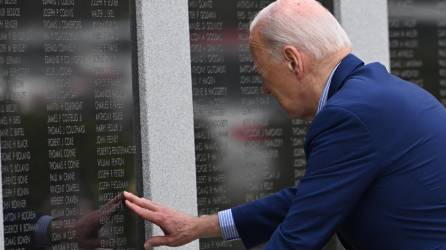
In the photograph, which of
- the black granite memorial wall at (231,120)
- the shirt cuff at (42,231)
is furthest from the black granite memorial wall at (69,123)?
the black granite memorial wall at (231,120)

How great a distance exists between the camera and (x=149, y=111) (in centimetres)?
591

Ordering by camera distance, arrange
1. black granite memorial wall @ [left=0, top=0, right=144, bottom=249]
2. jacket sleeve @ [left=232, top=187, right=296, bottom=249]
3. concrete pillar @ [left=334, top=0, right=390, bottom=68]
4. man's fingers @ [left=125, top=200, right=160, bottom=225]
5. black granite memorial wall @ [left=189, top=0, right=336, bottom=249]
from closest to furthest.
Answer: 1. man's fingers @ [left=125, top=200, right=160, bottom=225]
2. jacket sleeve @ [left=232, top=187, right=296, bottom=249]
3. black granite memorial wall @ [left=0, top=0, right=144, bottom=249]
4. black granite memorial wall @ [left=189, top=0, right=336, bottom=249]
5. concrete pillar @ [left=334, top=0, right=390, bottom=68]

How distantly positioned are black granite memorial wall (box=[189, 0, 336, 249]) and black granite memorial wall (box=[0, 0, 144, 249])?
517mm

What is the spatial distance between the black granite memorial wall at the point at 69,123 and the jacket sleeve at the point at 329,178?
118 inches

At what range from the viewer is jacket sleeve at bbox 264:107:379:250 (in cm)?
261

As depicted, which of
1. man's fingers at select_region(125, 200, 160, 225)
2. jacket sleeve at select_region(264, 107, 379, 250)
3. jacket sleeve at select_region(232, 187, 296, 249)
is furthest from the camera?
jacket sleeve at select_region(232, 187, 296, 249)

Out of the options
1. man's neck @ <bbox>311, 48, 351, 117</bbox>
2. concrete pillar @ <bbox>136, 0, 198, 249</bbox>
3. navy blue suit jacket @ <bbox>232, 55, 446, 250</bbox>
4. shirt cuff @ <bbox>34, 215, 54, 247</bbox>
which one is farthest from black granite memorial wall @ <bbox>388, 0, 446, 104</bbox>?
navy blue suit jacket @ <bbox>232, 55, 446, 250</bbox>

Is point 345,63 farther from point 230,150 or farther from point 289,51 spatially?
point 230,150

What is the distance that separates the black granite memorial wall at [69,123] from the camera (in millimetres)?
5430

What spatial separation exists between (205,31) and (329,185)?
3757 millimetres

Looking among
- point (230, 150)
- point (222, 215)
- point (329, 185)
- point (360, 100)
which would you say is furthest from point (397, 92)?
point (230, 150)

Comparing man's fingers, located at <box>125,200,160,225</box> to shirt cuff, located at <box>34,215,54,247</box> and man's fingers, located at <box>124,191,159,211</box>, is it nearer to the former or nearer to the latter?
man's fingers, located at <box>124,191,159,211</box>

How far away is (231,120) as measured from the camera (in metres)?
6.35

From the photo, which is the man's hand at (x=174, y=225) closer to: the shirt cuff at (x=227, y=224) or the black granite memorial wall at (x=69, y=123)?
the shirt cuff at (x=227, y=224)
